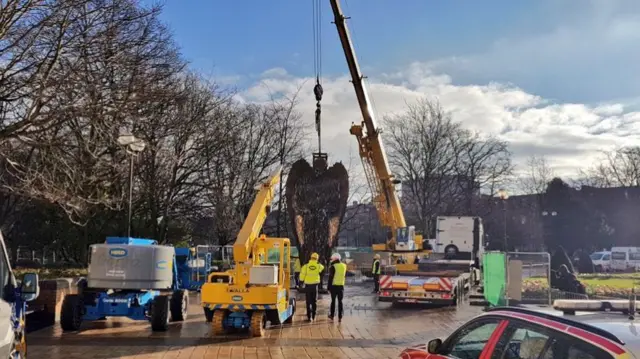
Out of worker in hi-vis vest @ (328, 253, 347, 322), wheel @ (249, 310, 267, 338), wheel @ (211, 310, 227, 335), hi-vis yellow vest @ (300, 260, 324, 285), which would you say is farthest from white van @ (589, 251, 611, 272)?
wheel @ (211, 310, 227, 335)

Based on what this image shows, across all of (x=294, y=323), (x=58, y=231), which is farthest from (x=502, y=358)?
(x=58, y=231)

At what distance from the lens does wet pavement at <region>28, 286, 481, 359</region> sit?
1125 centimetres

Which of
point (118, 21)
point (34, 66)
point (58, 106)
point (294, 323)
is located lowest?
point (294, 323)

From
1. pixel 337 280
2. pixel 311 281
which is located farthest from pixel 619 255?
pixel 311 281

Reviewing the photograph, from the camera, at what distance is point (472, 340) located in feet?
16.9

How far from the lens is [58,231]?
33281 mm

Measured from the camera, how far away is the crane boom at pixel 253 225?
13.6 metres

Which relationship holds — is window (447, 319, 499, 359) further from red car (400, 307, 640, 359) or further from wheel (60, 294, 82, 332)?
wheel (60, 294, 82, 332)

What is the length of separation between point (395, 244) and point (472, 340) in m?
23.1

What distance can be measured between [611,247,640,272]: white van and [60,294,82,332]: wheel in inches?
1650

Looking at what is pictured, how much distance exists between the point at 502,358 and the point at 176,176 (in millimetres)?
28904

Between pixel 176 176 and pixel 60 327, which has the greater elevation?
pixel 176 176

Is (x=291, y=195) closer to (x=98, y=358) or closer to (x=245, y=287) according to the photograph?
(x=245, y=287)

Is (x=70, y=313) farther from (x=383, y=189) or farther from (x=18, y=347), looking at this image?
Answer: (x=383, y=189)
